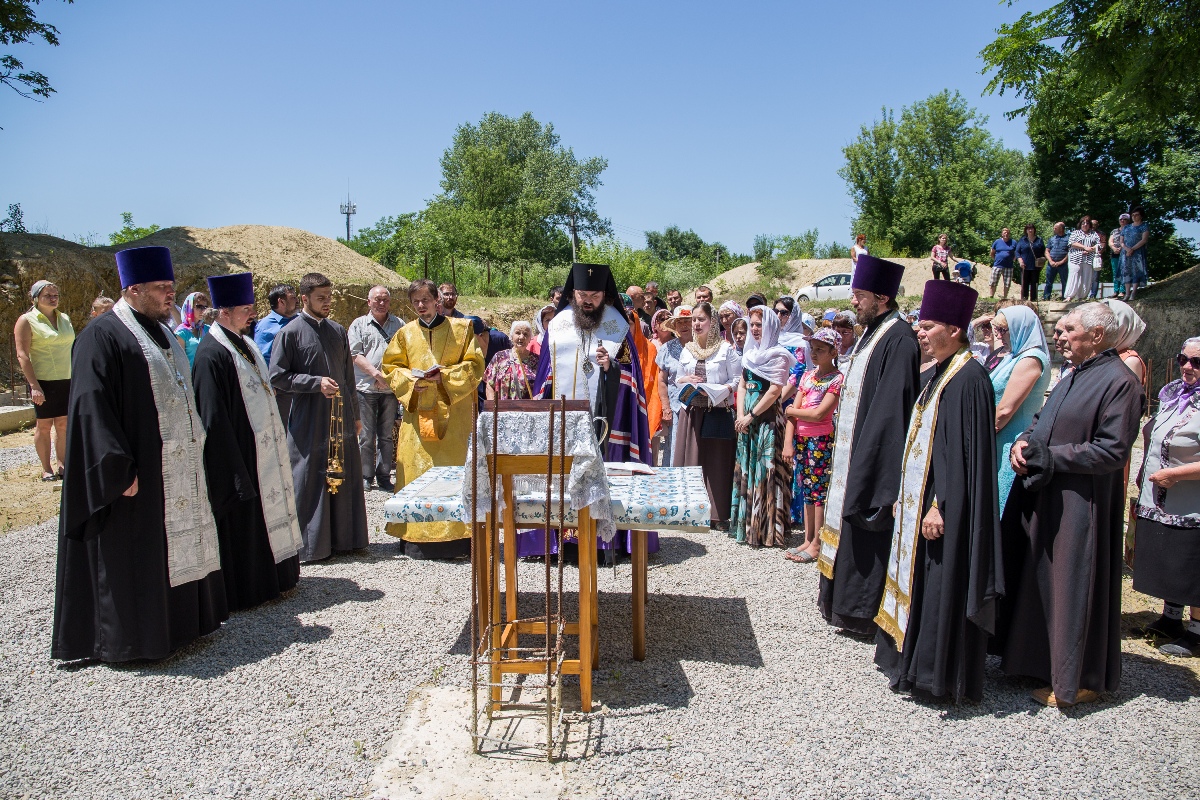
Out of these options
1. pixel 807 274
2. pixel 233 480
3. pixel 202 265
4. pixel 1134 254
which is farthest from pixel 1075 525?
pixel 807 274

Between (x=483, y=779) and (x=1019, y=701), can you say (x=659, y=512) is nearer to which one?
(x=483, y=779)

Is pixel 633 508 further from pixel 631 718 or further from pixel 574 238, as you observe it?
pixel 574 238

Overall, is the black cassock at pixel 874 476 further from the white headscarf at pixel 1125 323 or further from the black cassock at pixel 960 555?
the white headscarf at pixel 1125 323

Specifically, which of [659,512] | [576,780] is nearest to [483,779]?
[576,780]

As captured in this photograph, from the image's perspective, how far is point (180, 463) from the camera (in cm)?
455

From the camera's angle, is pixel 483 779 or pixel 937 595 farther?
pixel 937 595

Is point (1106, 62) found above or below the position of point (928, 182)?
below

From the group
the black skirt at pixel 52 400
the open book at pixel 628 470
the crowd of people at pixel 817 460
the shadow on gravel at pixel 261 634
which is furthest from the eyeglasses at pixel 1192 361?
the black skirt at pixel 52 400

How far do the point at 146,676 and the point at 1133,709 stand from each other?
4.95 meters

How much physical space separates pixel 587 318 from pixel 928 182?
43.9 meters

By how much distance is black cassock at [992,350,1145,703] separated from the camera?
3842 millimetres

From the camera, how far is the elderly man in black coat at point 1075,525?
152 inches

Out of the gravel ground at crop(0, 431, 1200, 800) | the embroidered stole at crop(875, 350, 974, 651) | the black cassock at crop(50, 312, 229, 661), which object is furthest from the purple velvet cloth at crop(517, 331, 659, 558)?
the black cassock at crop(50, 312, 229, 661)

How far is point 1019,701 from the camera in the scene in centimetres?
405
